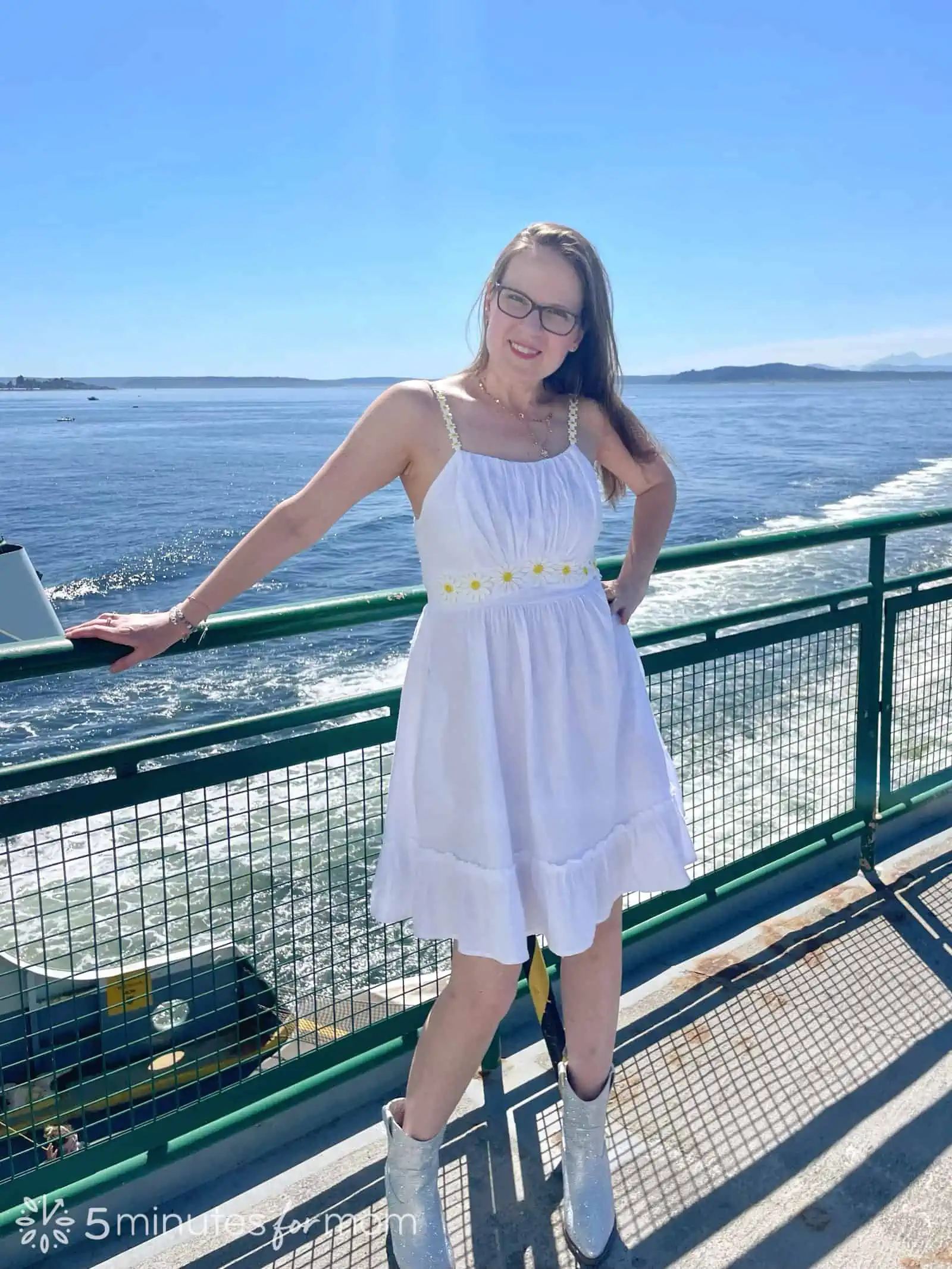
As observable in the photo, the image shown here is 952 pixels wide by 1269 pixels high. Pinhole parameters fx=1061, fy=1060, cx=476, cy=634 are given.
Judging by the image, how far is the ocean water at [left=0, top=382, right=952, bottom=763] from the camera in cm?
1088

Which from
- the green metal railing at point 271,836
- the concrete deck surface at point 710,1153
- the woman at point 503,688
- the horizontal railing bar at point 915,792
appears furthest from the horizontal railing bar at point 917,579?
the woman at point 503,688

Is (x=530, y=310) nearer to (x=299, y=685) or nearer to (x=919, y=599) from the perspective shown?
(x=919, y=599)

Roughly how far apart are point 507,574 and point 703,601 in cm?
1127

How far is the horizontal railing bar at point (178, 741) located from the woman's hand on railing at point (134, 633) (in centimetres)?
16

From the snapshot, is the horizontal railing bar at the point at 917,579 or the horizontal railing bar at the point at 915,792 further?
the horizontal railing bar at the point at 915,792

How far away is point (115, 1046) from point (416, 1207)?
126cm

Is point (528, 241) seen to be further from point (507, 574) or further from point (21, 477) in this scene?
point (21, 477)

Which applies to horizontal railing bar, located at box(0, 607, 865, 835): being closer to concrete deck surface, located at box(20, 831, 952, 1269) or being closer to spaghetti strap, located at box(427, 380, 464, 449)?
spaghetti strap, located at box(427, 380, 464, 449)

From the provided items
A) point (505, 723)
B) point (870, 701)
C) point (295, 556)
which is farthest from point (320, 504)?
point (295, 556)

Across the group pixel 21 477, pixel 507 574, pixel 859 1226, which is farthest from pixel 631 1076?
pixel 21 477

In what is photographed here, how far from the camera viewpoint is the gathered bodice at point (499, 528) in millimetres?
1769

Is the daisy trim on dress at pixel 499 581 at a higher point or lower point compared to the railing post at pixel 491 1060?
higher

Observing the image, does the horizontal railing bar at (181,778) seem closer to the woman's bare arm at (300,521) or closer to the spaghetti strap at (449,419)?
→ the woman's bare arm at (300,521)

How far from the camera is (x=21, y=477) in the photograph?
38.0 meters
